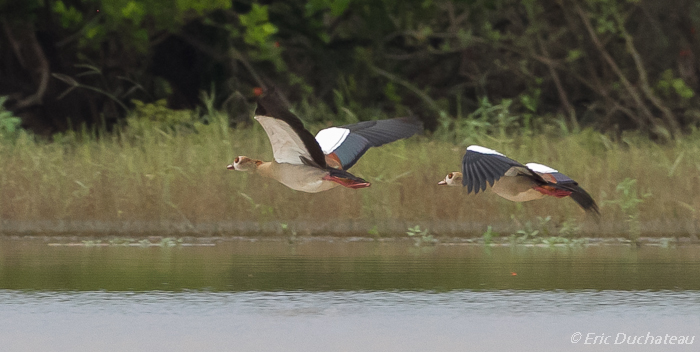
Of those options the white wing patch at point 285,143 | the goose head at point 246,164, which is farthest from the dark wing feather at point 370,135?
the white wing patch at point 285,143

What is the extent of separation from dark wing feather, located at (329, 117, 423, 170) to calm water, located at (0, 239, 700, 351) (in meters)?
0.97

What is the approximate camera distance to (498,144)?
16250mm

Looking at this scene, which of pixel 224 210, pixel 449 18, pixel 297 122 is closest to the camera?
pixel 297 122

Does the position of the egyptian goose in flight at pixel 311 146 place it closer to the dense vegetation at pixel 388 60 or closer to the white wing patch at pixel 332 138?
the white wing patch at pixel 332 138

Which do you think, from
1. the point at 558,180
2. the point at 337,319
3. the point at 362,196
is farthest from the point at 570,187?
the point at 362,196

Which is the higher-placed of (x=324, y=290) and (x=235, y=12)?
(x=235, y=12)

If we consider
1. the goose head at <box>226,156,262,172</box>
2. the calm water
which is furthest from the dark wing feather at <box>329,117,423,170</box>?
the calm water

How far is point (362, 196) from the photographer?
1429cm

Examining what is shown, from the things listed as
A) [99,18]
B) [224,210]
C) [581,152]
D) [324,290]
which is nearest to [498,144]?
[581,152]

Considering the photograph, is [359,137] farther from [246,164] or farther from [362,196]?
[362,196]

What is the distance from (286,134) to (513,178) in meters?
2.00

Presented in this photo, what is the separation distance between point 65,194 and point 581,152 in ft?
19.2

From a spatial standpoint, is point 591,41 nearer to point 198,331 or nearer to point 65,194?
point 65,194

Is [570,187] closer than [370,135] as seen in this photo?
Yes
